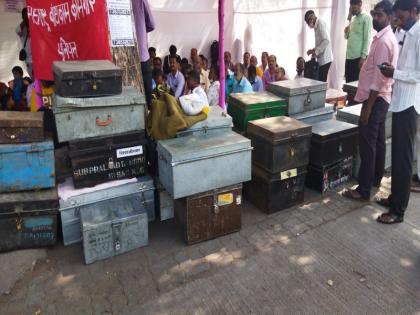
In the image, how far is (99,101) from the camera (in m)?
3.55

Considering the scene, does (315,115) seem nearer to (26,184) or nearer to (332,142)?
(332,142)

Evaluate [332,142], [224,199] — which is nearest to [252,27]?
[332,142]

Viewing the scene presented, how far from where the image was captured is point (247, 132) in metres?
4.45

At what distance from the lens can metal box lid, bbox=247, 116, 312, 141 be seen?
13.3ft

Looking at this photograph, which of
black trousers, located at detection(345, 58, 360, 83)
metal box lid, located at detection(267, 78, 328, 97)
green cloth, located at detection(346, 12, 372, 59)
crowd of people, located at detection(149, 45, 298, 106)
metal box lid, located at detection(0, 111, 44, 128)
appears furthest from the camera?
black trousers, located at detection(345, 58, 360, 83)

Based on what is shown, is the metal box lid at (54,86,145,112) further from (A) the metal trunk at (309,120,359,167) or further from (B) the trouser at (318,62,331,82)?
(B) the trouser at (318,62,331,82)

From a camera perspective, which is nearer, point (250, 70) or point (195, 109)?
point (195, 109)

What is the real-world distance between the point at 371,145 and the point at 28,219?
3.65 m

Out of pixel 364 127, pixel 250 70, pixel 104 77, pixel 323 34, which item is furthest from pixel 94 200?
pixel 323 34

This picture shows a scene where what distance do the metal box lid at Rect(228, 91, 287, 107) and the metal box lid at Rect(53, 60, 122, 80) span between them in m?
1.60

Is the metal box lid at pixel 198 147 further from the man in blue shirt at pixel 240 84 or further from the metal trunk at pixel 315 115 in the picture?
the man in blue shirt at pixel 240 84

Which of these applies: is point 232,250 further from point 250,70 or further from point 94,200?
point 250,70

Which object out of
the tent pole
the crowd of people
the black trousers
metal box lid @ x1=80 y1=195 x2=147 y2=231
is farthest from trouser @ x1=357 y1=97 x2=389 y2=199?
the black trousers

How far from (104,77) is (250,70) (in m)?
4.10
